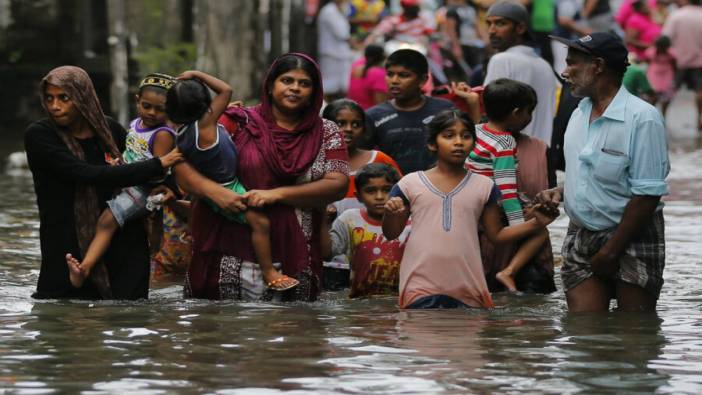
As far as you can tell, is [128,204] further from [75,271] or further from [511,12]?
[511,12]

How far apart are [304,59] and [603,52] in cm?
151

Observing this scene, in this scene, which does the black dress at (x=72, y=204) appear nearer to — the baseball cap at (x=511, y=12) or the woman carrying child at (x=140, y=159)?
the woman carrying child at (x=140, y=159)

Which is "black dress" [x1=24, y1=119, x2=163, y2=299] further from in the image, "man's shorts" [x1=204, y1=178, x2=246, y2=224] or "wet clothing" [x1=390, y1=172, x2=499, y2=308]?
"wet clothing" [x1=390, y1=172, x2=499, y2=308]

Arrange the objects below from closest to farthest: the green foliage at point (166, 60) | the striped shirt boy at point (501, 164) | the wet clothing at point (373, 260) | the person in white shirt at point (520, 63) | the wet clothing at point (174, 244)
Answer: the striped shirt boy at point (501, 164), the wet clothing at point (373, 260), the wet clothing at point (174, 244), the person in white shirt at point (520, 63), the green foliage at point (166, 60)

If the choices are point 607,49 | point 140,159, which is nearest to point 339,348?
point 607,49

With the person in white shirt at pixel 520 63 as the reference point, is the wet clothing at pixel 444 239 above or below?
below

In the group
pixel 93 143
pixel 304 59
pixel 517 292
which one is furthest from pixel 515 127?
pixel 93 143

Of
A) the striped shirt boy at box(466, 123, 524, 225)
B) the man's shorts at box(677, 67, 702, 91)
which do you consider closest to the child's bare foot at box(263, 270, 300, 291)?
the striped shirt boy at box(466, 123, 524, 225)

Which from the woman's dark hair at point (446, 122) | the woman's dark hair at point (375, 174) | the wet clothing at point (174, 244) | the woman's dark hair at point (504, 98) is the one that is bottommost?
the wet clothing at point (174, 244)

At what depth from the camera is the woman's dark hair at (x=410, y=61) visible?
11.6 metres

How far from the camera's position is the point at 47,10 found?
2330 cm

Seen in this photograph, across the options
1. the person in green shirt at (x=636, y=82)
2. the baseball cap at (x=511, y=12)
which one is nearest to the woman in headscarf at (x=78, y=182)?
the baseball cap at (x=511, y=12)

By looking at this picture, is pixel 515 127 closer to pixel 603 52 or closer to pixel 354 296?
pixel 354 296

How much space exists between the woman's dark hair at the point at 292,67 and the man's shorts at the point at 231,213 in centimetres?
53
